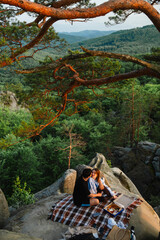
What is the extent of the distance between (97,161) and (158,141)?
12.4 m

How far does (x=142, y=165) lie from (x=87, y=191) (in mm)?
13103

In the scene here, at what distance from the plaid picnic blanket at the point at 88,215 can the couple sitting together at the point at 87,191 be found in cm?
14

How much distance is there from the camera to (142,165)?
1628 cm

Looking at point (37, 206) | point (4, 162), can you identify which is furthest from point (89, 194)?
point (4, 162)

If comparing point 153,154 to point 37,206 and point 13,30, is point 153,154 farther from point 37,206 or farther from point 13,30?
point 13,30

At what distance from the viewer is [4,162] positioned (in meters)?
13.4

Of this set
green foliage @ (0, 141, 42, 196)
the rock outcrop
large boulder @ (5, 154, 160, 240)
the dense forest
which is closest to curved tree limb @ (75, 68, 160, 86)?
the dense forest

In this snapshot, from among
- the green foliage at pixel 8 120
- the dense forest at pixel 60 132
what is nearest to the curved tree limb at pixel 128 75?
the dense forest at pixel 60 132

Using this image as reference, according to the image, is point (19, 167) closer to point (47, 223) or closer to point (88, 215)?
point (47, 223)

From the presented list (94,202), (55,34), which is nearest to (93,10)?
(55,34)

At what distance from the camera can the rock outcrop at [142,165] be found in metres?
15.1

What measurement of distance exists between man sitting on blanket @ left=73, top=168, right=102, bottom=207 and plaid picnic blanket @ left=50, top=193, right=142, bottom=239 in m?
0.12

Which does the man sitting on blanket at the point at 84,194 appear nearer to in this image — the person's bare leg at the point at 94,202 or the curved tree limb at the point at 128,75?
the person's bare leg at the point at 94,202

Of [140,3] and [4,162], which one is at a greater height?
[140,3]
